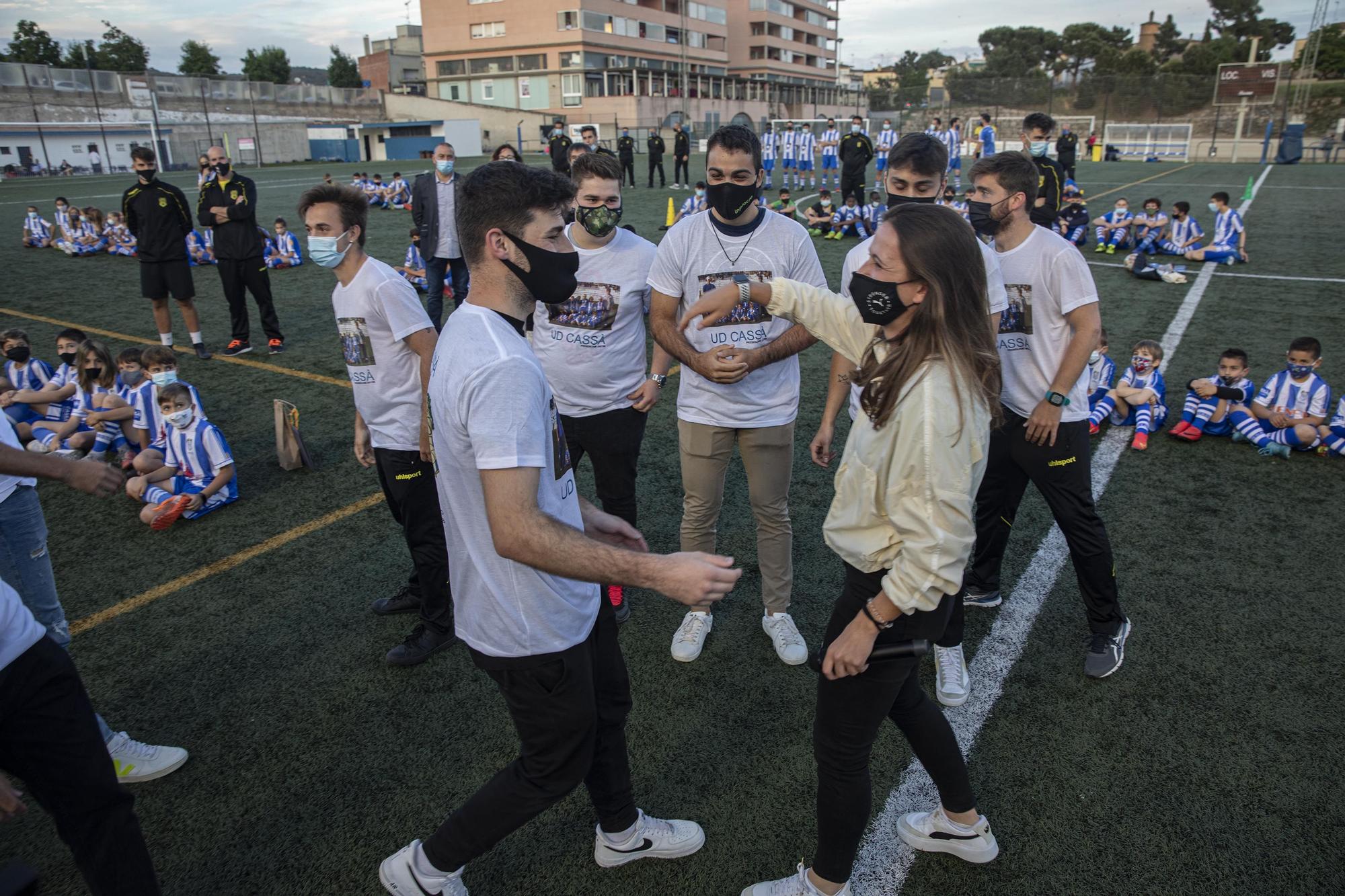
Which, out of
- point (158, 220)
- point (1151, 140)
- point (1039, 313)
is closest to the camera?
point (1039, 313)

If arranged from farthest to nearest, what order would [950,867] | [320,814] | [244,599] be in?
[244,599], [320,814], [950,867]

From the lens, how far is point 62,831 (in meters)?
2.10

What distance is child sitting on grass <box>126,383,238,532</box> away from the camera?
5.43 metres

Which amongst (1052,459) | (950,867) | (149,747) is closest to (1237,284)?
(1052,459)

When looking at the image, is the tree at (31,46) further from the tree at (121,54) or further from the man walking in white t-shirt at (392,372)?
the man walking in white t-shirt at (392,372)

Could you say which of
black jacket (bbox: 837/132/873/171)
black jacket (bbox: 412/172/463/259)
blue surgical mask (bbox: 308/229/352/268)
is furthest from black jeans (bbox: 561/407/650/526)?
black jacket (bbox: 837/132/873/171)

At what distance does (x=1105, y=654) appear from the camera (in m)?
3.68

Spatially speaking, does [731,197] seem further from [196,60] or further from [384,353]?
[196,60]

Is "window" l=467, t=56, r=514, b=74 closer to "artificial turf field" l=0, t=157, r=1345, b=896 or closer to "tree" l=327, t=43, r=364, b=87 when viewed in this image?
"tree" l=327, t=43, r=364, b=87

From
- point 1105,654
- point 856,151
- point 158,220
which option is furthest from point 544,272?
point 856,151

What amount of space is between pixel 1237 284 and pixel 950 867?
1242cm

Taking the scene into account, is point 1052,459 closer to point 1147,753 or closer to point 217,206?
point 1147,753

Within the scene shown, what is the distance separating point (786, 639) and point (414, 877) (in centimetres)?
202

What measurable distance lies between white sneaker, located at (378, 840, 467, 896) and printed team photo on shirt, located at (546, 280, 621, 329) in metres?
2.34
